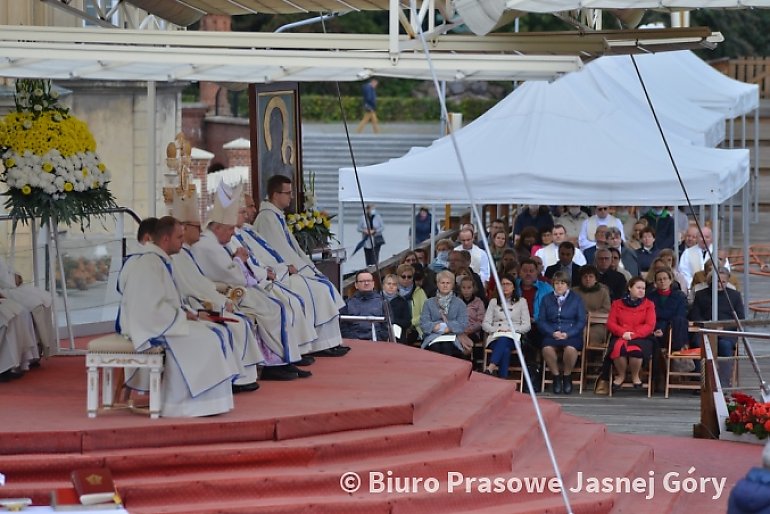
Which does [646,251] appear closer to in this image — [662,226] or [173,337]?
[662,226]

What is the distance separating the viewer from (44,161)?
38.8 ft

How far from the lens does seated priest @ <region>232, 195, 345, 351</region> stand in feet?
40.8

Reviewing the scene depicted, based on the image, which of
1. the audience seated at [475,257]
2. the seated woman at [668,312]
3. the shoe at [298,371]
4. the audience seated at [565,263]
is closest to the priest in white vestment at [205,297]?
the shoe at [298,371]

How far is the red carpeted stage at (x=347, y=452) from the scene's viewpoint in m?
9.54

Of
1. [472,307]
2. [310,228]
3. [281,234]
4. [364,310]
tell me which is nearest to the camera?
[281,234]

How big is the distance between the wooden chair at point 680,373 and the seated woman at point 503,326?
1.35 meters

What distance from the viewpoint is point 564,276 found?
15609mm

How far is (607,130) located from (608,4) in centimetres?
727

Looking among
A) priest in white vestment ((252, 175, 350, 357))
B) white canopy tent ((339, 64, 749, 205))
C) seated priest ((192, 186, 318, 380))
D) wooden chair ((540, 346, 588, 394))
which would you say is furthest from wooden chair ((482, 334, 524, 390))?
seated priest ((192, 186, 318, 380))

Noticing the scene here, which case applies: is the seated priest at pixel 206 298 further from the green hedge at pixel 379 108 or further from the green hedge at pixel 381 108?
the green hedge at pixel 379 108

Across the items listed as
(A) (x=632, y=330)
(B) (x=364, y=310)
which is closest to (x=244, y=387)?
(B) (x=364, y=310)

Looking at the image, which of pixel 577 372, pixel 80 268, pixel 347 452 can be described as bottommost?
pixel 577 372

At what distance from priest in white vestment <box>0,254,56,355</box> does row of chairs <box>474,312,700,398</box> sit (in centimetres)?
496

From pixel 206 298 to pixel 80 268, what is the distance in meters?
2.69
